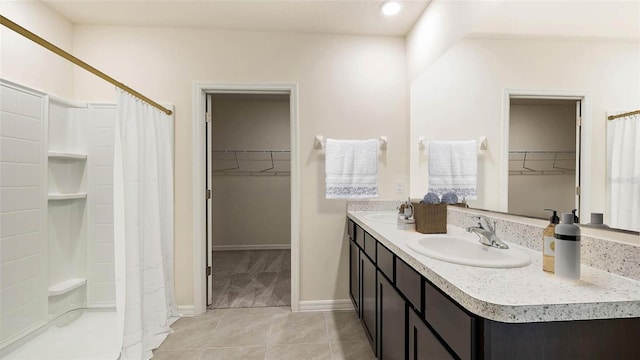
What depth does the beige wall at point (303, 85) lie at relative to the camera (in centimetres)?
229

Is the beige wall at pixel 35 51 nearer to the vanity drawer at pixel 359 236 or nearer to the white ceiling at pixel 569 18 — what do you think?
the vanity drawer at pixel 359 236

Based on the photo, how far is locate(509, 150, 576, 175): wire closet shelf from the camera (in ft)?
3.27

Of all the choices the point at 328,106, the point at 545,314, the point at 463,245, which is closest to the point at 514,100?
the point at 463,245

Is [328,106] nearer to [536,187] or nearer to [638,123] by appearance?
[536,187]

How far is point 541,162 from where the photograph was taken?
3.59 feet

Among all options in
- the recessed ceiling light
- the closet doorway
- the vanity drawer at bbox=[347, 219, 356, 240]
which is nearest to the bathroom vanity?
the vanity drawer at bbox=[347, 219, 356, 240]

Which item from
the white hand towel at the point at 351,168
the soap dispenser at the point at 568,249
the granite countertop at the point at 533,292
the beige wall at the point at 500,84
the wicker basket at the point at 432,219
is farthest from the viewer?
the white hand towel at the point at 351,168

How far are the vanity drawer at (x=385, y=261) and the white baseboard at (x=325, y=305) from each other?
42.2 inches

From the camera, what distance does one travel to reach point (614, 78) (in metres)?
0.86

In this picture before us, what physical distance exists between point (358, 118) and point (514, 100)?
1.33 metres

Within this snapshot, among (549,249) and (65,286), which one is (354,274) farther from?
(65,286)

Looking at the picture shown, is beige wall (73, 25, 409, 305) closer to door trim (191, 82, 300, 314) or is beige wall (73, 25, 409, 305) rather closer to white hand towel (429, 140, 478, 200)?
door trim (191, 82, 300, 314)

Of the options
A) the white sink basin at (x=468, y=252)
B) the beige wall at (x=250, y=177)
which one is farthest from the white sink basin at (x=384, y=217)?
the beige wall at (x=250, y=177)

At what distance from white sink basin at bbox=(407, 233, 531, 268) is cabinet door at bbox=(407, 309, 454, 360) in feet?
0.82
